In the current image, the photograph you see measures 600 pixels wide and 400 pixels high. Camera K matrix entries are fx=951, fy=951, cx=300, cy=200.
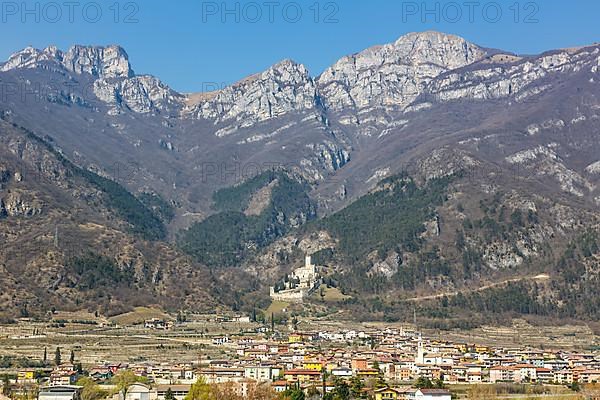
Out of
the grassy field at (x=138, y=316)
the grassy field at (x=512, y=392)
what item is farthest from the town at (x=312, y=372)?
the grassy field at (x=138, y=316)

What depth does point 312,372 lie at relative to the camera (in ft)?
359

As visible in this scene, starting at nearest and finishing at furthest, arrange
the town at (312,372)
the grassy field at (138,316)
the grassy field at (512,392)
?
the grassy field at (512,392) → the town at (312,372) → the grassy field at (138,316)

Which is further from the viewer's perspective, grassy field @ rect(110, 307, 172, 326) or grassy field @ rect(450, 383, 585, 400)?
grassy field @ rect(110, 307, 172, 326)

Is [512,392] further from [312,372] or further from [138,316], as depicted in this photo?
[138,316]

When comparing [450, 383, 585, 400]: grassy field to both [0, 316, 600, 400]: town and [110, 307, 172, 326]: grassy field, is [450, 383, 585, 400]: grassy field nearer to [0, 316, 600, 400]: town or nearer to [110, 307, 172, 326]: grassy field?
[0, 316, 600, 400]: town

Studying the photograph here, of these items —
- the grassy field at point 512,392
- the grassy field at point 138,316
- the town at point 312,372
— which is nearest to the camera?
the grassy field at point 512,392

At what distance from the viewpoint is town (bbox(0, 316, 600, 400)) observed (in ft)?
304

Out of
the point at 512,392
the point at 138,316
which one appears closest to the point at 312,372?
the point at 512,392

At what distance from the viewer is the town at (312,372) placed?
304ft

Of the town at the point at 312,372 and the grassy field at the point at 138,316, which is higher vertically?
the grassy field at the point at 138,316

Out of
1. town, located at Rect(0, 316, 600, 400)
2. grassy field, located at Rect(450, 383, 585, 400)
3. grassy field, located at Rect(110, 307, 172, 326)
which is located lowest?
grassy field, located at Rect(450, 383, 585, 400)

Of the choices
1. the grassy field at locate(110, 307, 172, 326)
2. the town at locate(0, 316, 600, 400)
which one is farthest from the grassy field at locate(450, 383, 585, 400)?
the grassy field at locate(110, 307, 172, 326)

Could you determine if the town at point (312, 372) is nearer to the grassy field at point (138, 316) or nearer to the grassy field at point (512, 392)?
the grassy field at point (512, 392)

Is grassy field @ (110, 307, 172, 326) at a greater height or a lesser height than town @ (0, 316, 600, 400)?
greater
